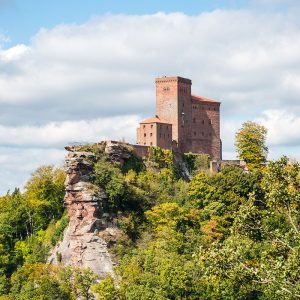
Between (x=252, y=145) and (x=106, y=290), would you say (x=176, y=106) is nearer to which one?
(x=252, y=145)

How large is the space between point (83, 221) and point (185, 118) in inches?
1141

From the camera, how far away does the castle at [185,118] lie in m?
94.6

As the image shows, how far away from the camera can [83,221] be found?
7225cm

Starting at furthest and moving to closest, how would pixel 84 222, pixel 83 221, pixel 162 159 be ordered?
pixel 162 159 → pixel 83 221 → pixel 84 222

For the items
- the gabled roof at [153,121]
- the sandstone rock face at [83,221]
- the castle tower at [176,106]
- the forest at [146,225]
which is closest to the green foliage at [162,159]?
the forest at [146,225]

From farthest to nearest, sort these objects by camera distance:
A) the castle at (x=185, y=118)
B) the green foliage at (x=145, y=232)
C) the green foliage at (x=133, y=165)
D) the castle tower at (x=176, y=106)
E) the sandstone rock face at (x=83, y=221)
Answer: the castle tower at (x=176, y=106) → the castle at (x=185, y=118) → the green foliage at (x=133, y=165) → the sandstone rock face at (x=83, y=221) → the green foliage at (x=145, y=232)

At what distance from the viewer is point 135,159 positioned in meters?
79.7

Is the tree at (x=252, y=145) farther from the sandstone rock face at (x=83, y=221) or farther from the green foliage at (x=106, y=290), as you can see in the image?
the green foliage at (x=106, y=290)

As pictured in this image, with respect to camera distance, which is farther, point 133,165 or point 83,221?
point 133,165

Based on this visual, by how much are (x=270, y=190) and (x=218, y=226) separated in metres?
42.4

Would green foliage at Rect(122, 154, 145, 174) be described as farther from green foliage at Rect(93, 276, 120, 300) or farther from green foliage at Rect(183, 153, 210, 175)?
green foliage at Rect(93, 276, 120, 300)

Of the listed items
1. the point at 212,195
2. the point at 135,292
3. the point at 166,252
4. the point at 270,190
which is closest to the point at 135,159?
the point at 212,195

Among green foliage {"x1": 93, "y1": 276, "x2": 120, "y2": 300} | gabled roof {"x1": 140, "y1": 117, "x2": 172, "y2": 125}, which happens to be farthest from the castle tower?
green foliage {"x1": 93, "y1": 276, "x2": 120, "y2": 300}

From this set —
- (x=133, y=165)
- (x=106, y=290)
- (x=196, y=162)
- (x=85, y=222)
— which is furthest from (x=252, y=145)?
(x=106, y=290)
